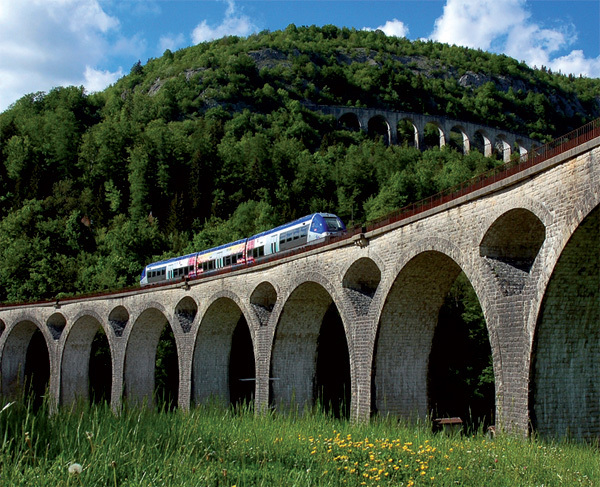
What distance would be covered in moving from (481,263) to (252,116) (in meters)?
86.9

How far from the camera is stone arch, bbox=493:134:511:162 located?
110088mm

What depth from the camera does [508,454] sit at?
38.0 ft

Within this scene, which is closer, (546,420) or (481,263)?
(546,420)

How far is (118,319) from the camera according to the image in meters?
45.7

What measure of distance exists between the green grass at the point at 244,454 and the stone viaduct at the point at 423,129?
96330 mm

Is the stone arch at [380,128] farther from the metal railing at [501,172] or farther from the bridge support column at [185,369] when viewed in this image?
the metal railing at [501,172]

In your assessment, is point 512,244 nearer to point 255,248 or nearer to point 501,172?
point 501,172

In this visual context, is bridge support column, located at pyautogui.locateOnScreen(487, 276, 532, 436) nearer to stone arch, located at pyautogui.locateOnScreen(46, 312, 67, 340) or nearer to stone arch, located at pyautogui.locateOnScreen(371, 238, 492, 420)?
stone arch, located at pyautogui.locateOnScreen(371, 238, 492, 420)

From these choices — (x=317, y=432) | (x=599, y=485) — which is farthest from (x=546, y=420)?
(x=317, y=432)

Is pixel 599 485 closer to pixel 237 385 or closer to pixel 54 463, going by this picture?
pixel 54 463

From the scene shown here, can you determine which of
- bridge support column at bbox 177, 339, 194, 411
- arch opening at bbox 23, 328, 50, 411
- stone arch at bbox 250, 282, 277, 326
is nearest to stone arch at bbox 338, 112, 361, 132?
arch opening at bbox 23, 328, 50, 411

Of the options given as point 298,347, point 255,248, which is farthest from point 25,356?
point 298,347

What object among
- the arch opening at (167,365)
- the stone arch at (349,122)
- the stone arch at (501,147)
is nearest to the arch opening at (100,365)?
the arch opening at (167,365)

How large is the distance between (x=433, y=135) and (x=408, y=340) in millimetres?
93424
